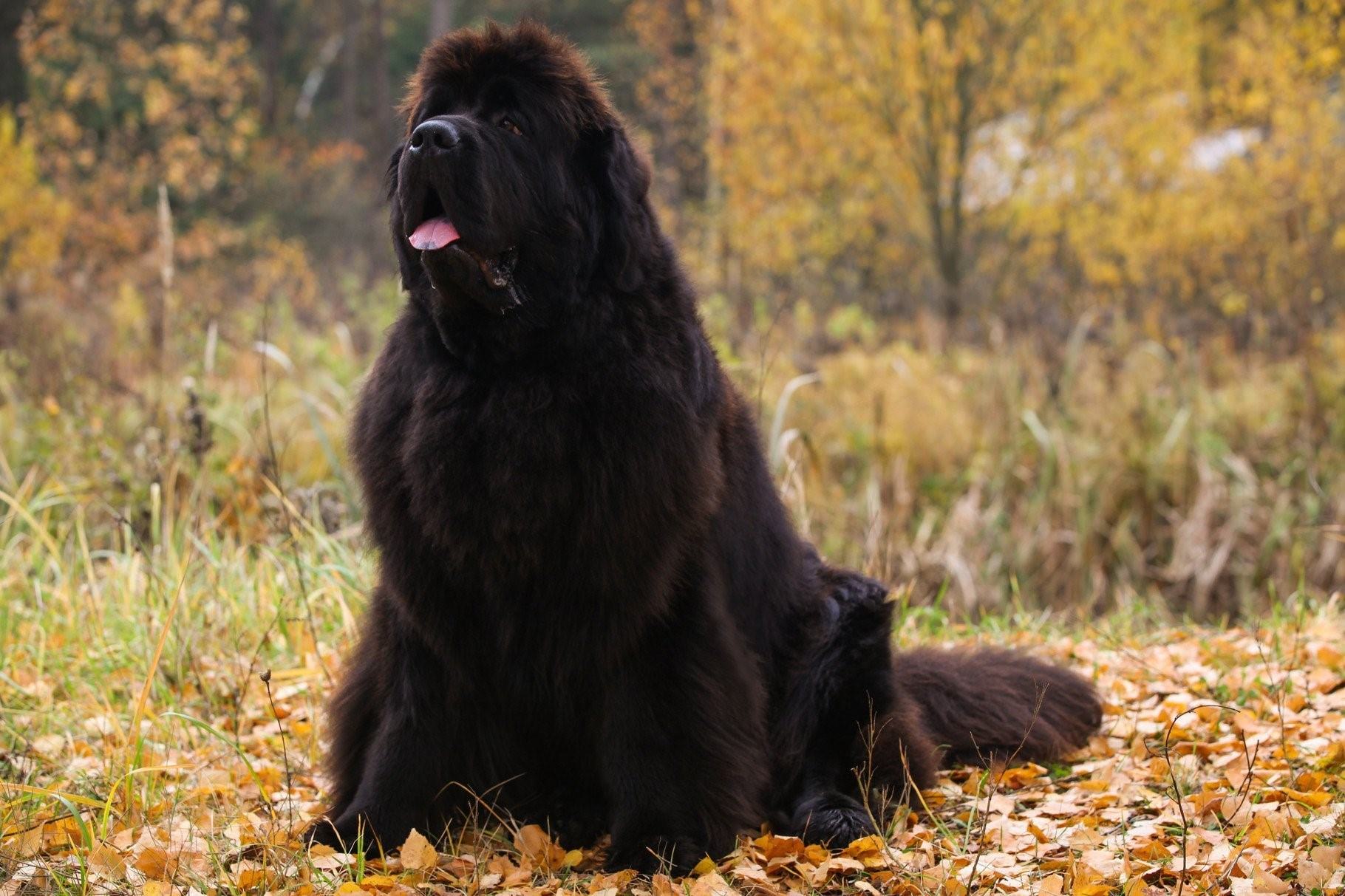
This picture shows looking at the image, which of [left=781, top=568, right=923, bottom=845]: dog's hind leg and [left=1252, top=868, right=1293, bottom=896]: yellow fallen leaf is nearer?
[left=1252, top=868, right=1293, bottom=896]: yellow fallen leaf

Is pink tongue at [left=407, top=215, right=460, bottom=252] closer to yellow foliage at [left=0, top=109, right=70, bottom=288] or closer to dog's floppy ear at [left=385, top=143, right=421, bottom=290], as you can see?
dog's floppy ear at [left=385, top=143, right=421, bottom=290]

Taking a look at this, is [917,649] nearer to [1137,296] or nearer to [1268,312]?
[1268,312]

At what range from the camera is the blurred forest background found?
5551 mm

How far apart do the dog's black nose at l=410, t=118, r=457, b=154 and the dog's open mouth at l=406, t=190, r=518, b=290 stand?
3.9 inches

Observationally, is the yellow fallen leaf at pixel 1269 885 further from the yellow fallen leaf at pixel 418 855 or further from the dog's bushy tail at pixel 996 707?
the yellow fallen leaf at pixel 418 855

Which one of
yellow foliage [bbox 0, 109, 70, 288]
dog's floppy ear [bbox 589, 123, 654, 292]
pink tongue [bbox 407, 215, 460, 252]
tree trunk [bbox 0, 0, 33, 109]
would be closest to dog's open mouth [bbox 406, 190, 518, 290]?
pink tongue [bbox 407, 215, 460, 252]

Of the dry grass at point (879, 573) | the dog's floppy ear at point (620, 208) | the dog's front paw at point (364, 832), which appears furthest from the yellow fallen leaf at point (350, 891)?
the dog's floppy ear at point (620, 208)

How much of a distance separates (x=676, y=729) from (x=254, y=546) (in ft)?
10.3

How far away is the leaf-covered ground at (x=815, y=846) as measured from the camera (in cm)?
234

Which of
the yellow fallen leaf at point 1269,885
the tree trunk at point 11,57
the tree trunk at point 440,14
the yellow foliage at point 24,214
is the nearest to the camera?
the yellow fallen leaf at point 1269,885

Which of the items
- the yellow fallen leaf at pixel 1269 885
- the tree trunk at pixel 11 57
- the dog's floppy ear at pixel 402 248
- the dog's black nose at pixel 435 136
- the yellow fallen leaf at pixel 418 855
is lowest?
the yellow fallen leaf at pixel 1269 885

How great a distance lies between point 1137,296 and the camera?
1130cm

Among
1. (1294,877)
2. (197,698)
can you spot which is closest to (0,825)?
(197,698)

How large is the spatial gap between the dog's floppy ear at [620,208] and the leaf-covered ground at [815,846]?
3.88 feet
